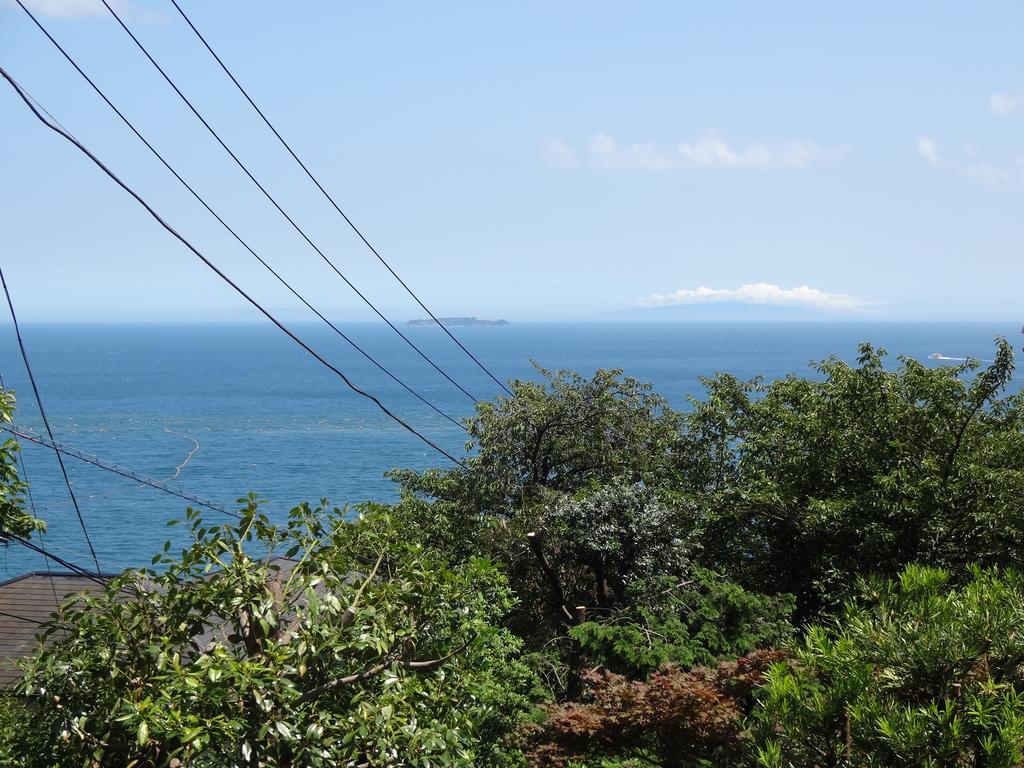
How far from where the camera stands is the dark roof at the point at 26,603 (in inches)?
766

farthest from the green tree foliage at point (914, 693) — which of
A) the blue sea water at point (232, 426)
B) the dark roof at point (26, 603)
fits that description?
the dark roof at point (26, 603)

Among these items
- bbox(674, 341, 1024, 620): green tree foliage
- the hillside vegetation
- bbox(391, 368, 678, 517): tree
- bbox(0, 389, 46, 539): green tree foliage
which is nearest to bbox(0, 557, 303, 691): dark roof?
bbox(391, 368, 678, 517): tree

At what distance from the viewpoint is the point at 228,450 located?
67.1 m

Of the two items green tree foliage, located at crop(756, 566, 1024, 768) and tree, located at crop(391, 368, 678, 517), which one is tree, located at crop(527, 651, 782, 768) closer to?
green tree foliage, located at crop(756, 566, 1024, 768)

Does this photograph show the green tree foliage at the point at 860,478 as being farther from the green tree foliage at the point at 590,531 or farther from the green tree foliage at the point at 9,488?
the green tree foliage at the point at 9,488

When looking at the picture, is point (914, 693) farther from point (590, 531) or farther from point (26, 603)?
point (26, 603)

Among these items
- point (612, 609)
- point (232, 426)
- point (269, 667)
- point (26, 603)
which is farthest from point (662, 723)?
point (232, 426)

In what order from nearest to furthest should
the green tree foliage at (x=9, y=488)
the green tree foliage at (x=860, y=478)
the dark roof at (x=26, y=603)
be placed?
the green tree foliage at (x=9, y=488), the green tree foliage at (x=860, y=478), the dark roof at (x=26, y=603)

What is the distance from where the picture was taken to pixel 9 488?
26.4 feet

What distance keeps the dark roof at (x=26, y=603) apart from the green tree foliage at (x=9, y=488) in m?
11.3

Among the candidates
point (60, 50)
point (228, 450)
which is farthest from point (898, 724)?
point (228, 450)

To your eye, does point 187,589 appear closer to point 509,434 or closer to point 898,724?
point 898,724

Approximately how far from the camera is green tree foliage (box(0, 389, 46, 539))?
311 inches

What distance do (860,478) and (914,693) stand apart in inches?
357
